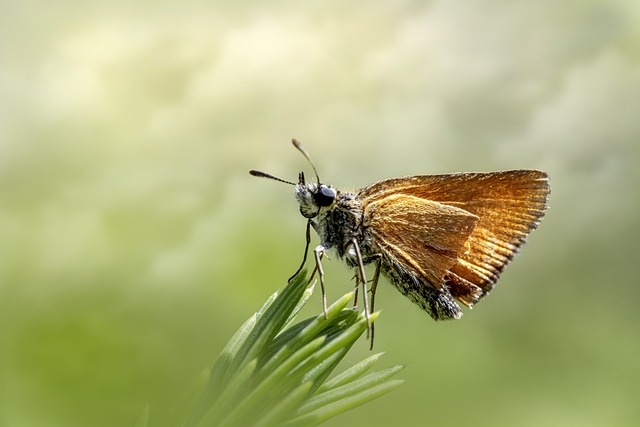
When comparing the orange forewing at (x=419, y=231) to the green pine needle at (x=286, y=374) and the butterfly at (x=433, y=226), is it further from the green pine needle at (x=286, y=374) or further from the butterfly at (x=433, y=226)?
the green pine needle at (x=286, y=374)

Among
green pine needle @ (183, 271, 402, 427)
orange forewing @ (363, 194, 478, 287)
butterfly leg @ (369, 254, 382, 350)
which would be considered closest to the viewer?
green pine needle @ (183, 271, 402, 427)

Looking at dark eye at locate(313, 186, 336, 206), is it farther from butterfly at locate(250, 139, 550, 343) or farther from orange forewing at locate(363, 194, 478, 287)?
orange forewing at locate(363, 194, 478, 287)

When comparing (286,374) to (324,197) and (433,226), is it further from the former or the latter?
(433,226)

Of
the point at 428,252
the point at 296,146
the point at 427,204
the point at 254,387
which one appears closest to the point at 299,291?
the point at 254,387

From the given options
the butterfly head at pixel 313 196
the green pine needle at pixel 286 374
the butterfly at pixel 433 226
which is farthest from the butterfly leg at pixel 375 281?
the green pine needle at pixel 286 374

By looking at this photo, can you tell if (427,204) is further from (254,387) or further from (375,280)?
(254,387)

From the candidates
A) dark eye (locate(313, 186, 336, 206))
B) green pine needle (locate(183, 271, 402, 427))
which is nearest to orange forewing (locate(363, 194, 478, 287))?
dark eye (locate(313, 186, 336, 206))
